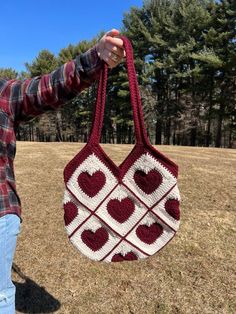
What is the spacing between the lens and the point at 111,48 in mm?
2125

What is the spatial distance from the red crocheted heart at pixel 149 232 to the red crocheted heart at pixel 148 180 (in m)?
0.21

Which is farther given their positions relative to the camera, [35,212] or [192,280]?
[35,212]

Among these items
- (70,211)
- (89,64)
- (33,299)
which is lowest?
(33,299)

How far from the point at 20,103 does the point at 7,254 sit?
671mm

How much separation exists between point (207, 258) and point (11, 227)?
3782 millimetres

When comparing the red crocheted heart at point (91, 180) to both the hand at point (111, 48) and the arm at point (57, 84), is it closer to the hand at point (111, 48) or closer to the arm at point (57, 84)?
the arm at point (57, 84)

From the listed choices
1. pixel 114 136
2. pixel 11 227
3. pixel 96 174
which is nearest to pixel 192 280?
pixel 96 174

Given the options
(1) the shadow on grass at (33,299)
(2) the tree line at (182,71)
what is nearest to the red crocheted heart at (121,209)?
(1) the shadow on grass at (33,299)

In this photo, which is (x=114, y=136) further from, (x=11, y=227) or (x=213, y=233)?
(x=11, y=227)

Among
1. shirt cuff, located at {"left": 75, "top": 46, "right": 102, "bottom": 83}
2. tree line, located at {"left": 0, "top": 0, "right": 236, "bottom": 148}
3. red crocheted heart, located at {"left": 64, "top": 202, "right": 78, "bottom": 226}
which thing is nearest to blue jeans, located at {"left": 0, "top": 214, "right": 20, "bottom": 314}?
red crocheted heart, located at {"left": 64, "top": 202, "right": 78, "bottom": 226}

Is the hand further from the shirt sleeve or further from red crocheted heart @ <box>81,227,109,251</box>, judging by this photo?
red crocheted heart @ <box>81,227,109,251</box>

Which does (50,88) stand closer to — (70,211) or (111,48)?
(111,48)

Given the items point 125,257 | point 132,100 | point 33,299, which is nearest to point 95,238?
point 125,257

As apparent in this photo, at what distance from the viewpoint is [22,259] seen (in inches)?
215
